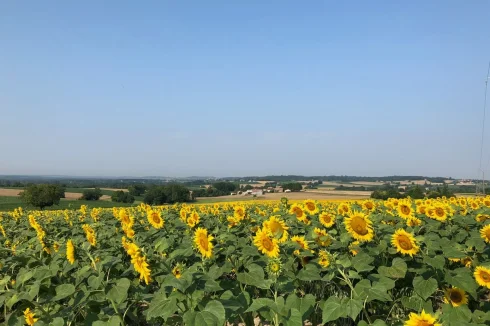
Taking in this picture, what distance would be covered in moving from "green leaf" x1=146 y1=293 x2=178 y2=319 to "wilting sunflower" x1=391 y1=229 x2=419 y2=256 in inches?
87.7

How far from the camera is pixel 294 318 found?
226cm

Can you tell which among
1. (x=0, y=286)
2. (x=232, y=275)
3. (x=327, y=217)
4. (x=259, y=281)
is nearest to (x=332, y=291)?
(x=327, y=217)

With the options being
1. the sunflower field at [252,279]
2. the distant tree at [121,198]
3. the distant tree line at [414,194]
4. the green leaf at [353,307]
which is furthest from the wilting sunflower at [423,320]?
the distant tree at [121,198]

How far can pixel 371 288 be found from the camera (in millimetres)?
2615

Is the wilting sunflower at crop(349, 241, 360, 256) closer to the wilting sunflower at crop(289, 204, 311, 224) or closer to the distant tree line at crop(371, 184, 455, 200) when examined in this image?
the wilting sunflower at crop(289, 204, 311, 224)

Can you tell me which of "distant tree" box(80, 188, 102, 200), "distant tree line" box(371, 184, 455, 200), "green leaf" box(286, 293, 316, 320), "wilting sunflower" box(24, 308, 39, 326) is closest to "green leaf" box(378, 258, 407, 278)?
"green leaf" box(286, 293, 316, 320)

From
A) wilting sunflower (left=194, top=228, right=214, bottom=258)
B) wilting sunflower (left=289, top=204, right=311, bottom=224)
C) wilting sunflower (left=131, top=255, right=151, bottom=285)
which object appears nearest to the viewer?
wilting sunflower (left=131, top=255, right=151, bottom=285)

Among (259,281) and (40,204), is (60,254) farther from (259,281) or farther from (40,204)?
(40,204)

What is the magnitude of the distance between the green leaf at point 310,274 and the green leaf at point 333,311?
11.1 inches

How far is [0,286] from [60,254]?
72 cm

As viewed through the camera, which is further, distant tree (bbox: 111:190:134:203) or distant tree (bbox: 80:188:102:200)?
distant tree (bbox: 80:188:102:200)

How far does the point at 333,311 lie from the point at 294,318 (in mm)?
279

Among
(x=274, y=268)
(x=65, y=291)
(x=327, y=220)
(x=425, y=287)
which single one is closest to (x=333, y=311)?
(x=274, y=268)

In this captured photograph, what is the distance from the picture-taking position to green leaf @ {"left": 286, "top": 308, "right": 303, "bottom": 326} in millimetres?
2229
